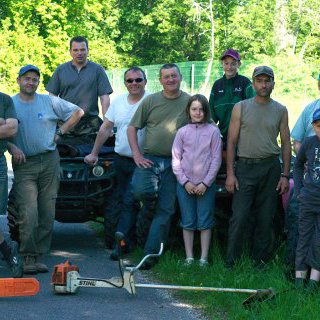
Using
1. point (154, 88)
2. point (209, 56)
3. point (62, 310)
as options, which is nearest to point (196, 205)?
point (62, 310)

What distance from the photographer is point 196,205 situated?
918cm

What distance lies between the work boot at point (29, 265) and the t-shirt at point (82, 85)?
90.6 inches

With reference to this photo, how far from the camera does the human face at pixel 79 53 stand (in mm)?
10875

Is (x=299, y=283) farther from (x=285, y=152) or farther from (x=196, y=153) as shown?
(x=196, y=153)

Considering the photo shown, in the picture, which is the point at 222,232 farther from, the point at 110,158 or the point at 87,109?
the point at 87,109

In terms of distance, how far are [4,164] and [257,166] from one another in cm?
239

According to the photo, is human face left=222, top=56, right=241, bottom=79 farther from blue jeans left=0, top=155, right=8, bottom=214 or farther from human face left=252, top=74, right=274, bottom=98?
blue jeans left=0, top=155, right=8, bottom=214

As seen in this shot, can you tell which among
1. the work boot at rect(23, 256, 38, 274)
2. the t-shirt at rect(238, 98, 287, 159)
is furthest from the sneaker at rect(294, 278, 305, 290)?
the work boot at rect(23, 256, 38, 274)

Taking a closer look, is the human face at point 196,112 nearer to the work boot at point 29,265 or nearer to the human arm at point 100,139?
the human arm at point 100,139

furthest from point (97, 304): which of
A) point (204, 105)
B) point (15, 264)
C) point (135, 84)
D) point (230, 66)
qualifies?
point (230, 66)

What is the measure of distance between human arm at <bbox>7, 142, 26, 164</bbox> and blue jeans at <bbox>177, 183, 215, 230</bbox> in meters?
1.57

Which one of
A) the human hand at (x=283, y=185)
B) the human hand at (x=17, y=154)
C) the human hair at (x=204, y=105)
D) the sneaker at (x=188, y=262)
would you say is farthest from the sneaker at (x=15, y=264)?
the human hand at (x=283, y=185)

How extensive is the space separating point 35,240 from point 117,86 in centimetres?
4131

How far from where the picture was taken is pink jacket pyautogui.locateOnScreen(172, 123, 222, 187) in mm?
9070
